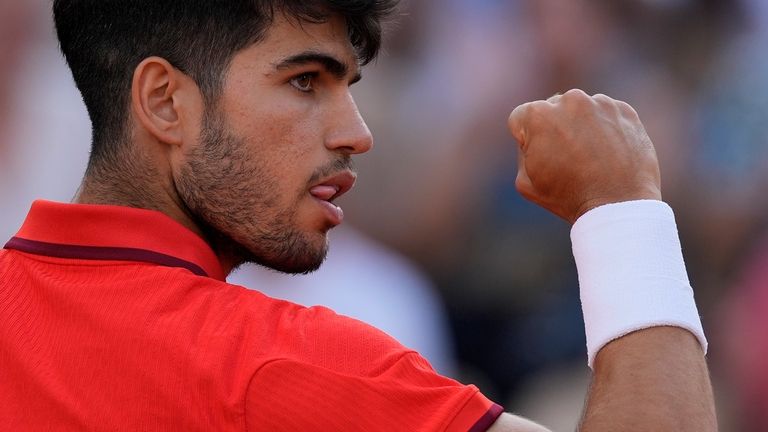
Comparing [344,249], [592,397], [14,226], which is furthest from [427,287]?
[592,397]

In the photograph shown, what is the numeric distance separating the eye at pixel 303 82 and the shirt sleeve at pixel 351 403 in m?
0.69

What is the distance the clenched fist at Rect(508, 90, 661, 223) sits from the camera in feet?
6.65

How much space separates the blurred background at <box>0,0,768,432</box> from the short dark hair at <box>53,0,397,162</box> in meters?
2.04

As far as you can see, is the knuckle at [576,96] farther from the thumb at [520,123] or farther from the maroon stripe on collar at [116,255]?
the maroon stripe on collar at [116,255]

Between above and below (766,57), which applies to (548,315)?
below

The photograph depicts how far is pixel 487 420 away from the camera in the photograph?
5.87 feet

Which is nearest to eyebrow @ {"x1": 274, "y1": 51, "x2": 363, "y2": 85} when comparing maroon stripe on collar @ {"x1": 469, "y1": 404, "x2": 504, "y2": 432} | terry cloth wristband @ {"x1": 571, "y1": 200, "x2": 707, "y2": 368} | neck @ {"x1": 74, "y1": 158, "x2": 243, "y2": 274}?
neck @ {"x1": 74, "y1": 158, "x2": 243, "y2": 274}

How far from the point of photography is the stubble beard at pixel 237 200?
220 cm

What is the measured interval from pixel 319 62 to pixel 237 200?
0.32 m

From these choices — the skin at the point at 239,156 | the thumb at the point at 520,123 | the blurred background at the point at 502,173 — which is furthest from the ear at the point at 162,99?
the blurred background at the point at 502,173

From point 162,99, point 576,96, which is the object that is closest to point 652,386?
point 576,96

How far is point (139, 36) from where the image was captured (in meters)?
2.30

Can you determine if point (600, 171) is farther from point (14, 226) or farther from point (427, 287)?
point (14, 226)

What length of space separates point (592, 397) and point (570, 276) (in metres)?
2.78
